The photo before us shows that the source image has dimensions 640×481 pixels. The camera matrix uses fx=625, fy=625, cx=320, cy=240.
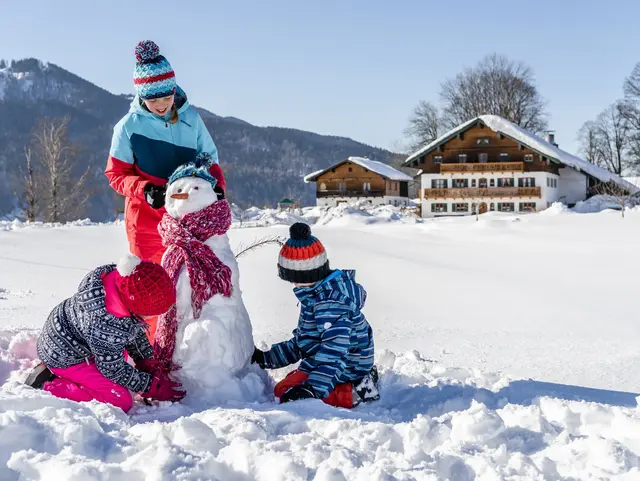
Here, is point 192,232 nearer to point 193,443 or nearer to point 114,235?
point 193,443

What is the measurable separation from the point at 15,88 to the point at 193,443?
14500 centimetres

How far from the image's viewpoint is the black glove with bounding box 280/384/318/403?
285 centimetres

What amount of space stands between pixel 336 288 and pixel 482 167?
97.7 feet

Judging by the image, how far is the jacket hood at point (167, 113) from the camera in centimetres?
330

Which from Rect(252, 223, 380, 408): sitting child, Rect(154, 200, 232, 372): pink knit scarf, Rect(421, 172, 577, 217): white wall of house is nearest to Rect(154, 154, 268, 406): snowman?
Rect(154, 200, 232, 372): pink knit scarf

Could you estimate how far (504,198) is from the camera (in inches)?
1233

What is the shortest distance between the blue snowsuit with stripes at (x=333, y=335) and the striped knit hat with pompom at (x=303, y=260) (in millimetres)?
50

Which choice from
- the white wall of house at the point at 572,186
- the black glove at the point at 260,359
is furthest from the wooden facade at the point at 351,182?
the black glove at the point at 260,359

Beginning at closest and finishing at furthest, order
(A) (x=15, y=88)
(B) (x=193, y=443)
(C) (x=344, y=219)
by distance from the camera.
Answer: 1. (B) (x=193, y=443)
2. (C) (x=344, y=219)
3. (A) (x=15, y=88)

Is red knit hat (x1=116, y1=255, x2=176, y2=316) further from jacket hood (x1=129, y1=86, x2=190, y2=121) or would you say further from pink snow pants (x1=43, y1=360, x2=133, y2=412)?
jacket hood (x1=129, y1=86, x2=190, y2=121)

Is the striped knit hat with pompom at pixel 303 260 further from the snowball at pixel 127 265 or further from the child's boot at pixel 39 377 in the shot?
the child's boot at pixel 39 377

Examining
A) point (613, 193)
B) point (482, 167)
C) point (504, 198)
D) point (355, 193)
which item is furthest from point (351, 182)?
point (613, 193)

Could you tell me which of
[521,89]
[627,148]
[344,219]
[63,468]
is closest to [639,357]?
[63,468]

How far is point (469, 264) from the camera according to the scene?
33.3 feet
